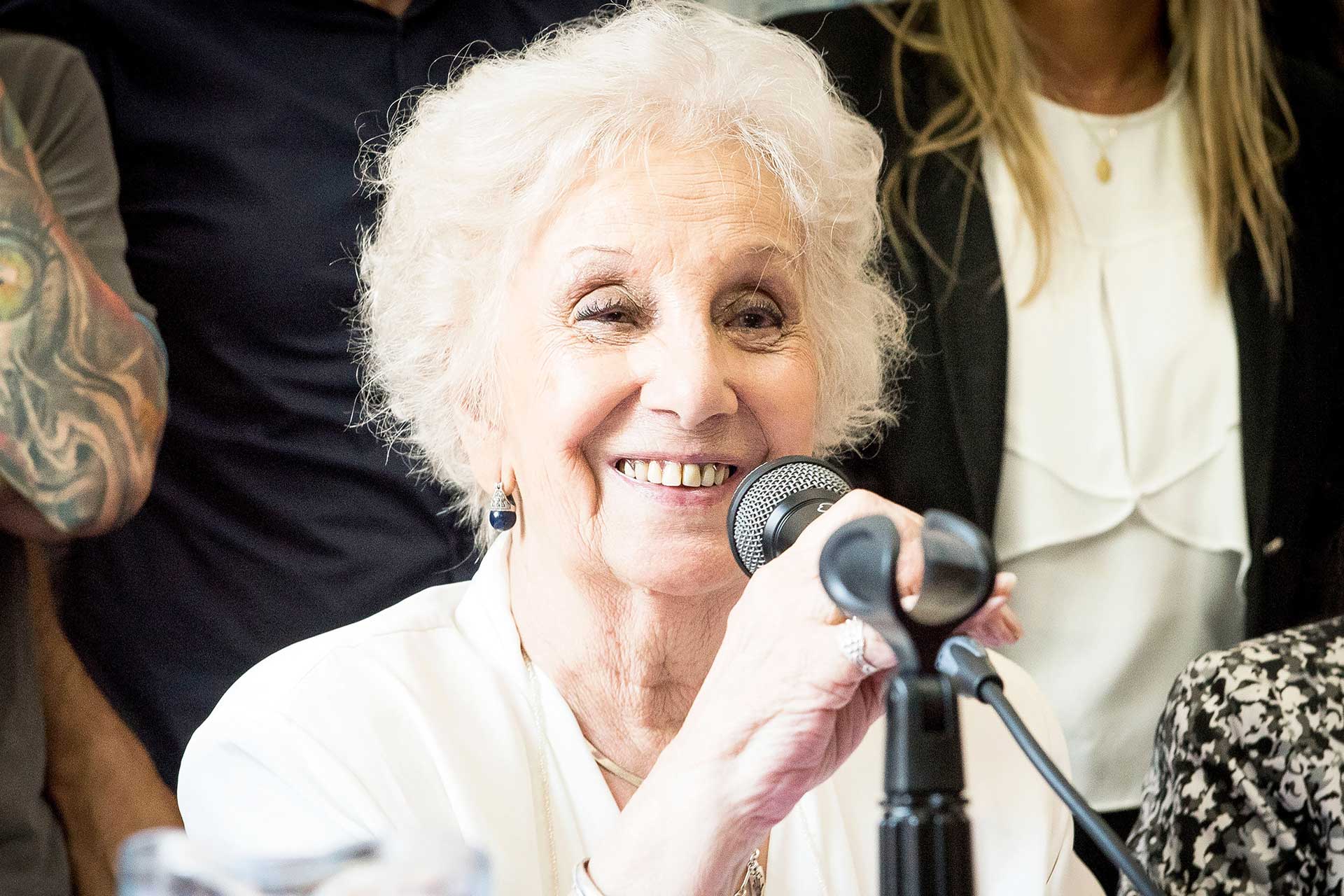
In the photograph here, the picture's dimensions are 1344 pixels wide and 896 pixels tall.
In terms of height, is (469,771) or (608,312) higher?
(608,312)

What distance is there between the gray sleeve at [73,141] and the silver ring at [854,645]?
1.38 metres

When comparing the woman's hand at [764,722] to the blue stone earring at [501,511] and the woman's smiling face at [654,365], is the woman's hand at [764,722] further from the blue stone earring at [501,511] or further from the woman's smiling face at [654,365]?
the blue stone earring at [501,511]

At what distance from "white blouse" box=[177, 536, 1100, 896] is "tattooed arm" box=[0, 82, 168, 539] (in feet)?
1.26

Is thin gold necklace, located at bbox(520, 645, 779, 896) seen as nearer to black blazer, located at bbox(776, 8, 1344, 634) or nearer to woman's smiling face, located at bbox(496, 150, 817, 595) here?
woman's smiling face, located at bbox(496, 150, 817, 595)

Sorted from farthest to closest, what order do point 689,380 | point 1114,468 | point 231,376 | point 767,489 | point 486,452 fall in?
point 1114,468
point 231,376
point 486,452
point 689,380
point 767,489

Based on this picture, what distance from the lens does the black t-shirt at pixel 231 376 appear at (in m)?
2.19

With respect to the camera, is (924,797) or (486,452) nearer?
(924,797)

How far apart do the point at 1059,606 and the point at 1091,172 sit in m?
0.73

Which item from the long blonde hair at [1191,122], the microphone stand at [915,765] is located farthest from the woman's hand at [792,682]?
the long blonde hair at [1191,122]

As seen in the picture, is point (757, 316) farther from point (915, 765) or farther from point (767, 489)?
point (915, 765)

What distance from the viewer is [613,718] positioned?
1.68 metres

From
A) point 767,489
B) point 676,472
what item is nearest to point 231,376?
point 676,472

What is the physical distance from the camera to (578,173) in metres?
1.63

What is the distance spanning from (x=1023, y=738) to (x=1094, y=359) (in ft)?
5.34
